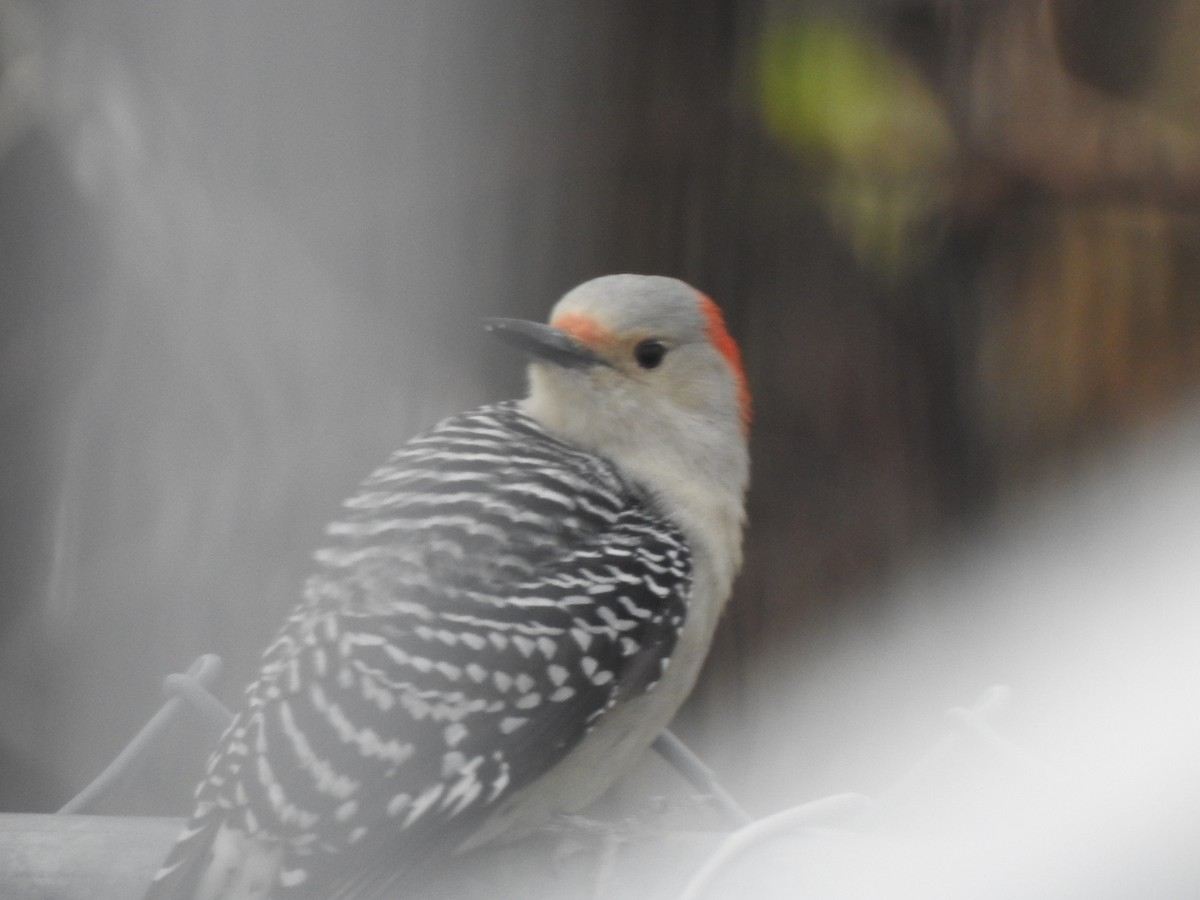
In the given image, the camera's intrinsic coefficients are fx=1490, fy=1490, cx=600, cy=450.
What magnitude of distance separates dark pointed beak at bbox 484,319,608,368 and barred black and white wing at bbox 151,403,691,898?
0.12m

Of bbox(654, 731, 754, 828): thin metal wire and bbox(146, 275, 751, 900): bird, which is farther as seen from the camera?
bbox(654, 731, 754, 828): thin metal wire

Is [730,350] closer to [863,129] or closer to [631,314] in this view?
[631,314]

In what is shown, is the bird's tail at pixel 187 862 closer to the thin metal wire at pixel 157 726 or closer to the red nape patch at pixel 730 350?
the thin metal wire at pixel 157 726

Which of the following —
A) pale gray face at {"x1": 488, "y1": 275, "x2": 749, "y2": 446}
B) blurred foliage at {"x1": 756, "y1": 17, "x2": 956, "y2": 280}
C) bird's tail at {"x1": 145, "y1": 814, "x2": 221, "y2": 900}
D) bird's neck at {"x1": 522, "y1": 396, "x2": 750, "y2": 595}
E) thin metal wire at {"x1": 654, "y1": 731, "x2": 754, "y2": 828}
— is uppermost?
blurred foliage at {"x1": 756, "y1": 17, "x2": 956, "y2": 280}

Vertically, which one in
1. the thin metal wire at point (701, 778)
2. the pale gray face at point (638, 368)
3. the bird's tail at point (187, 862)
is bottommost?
the thin metal wire at point (701, 778)

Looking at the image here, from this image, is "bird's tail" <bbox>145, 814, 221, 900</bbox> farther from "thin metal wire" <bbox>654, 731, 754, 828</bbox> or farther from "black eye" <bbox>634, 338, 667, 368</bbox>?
"black eye" <bbox>634, 338, 667, 368</bbox>

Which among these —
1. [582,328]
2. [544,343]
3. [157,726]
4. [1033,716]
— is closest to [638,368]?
[582,328]

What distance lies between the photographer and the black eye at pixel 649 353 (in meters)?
1.73

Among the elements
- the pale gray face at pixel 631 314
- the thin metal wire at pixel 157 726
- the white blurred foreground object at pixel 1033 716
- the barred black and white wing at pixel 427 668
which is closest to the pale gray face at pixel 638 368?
the pale gray face at pixel 631 314

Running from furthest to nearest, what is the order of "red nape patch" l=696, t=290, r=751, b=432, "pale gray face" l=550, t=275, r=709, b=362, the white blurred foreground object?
"red nape patch" l=696, t=290, r=751, b=432 → "pale gray face" l=550, t=275, r=709, b=362 → the white blurred foreground object

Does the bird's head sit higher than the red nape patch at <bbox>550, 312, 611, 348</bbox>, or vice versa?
the red nape patch at <bbox>550, 312, 611, 348</bbox>

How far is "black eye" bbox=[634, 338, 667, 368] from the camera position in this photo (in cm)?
173

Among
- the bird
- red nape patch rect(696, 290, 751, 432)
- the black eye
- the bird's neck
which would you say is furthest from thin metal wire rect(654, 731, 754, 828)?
the black eye

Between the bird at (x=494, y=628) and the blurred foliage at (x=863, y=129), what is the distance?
0.57 ft
